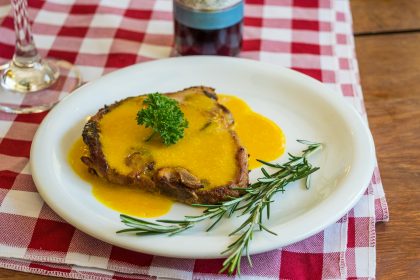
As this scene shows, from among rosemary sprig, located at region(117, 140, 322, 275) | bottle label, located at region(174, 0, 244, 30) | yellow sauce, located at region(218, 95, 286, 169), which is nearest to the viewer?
rosemary sprig, located at region(117, 140, 322, 275)

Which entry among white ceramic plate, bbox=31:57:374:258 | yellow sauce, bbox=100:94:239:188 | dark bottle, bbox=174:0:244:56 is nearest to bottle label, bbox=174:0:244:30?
dark bottle, bbox=174:0:244:56

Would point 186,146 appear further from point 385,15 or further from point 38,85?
point 385,15

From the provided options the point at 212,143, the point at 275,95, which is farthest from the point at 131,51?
the point at 212,143

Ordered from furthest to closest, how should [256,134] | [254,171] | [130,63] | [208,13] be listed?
1. [130,63]
2. [208,13]
3. [256,134]
4. [254,171]

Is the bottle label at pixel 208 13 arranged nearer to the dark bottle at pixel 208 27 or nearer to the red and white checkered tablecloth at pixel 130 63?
the dark bottle at pixel 208 27

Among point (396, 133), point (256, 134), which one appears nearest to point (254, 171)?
point (256, 134)

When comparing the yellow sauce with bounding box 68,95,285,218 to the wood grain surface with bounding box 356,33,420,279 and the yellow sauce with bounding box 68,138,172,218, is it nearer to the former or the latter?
the yellow sauce with bounding box 68,138,172,218

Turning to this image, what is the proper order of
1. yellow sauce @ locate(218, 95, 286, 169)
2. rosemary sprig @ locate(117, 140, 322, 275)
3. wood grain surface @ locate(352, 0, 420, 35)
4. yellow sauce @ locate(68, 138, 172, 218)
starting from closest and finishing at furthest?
rosemary sprig @ locate(117, 140, 322, 275), yellow sauce @ locate(68, 138, 172, 218), yellow sauce @ locate(218, 95, 286, 169), wood grain surface @ locate(352, 0, 420, 35)

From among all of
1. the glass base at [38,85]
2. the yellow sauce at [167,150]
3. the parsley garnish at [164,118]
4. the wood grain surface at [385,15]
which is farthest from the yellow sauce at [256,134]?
the wood grain surface at [385,15]
